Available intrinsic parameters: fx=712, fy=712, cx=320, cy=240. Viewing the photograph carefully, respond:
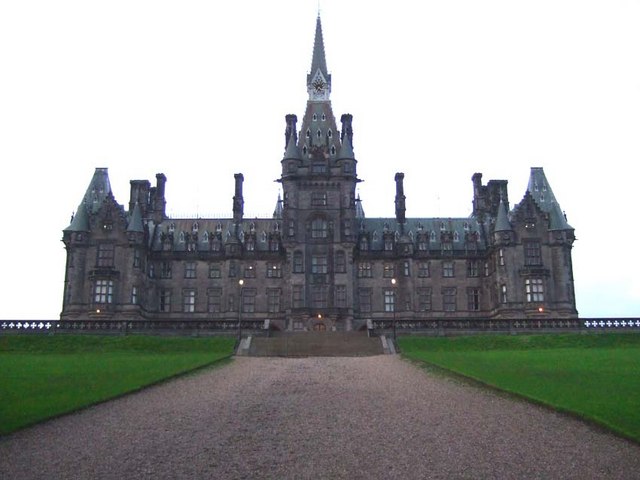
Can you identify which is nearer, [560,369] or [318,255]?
[560,369]

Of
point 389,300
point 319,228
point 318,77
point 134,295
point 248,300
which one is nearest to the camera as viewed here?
point 134,295

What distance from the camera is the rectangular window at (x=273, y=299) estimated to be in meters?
75.1

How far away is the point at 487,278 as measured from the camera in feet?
247

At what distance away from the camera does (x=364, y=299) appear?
74.9 meters

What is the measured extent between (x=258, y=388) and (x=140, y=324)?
32.9 meters

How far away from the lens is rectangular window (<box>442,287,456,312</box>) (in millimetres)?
75438

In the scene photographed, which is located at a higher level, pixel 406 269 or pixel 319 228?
pixel 319 228

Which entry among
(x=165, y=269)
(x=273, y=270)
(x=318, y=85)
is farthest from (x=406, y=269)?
(x=165, y=269)

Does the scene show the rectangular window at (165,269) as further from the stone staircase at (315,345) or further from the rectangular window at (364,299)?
the stone staircase at (315,345)

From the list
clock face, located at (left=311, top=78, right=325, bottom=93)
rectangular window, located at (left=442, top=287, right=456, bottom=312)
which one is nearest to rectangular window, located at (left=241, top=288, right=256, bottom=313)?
rectangular window, located at (left=442, top=287, right=456, bottom=312)

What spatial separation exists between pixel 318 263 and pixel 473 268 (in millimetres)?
17101

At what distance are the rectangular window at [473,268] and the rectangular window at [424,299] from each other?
486 centimetres

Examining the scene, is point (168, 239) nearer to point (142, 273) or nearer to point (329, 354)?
point (142, 273)

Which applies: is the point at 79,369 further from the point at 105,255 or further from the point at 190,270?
the point at 190,270
